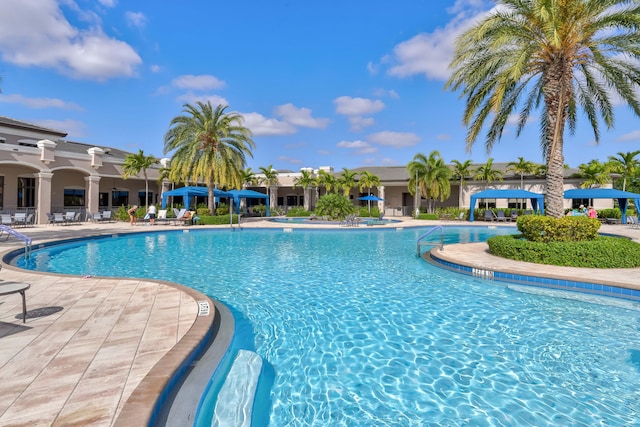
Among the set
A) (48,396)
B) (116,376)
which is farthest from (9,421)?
(116,376)

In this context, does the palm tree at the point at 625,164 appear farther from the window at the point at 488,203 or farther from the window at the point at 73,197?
the window at the point at 73,197

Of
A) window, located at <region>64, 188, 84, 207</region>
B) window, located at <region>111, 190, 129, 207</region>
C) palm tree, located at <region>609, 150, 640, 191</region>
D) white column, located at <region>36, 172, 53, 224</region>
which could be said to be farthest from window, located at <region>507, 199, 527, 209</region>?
window, located at <region>64, 188, 84, 207</region>

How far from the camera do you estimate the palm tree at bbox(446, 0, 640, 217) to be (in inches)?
374

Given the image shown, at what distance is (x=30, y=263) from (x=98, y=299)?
6.90 metres

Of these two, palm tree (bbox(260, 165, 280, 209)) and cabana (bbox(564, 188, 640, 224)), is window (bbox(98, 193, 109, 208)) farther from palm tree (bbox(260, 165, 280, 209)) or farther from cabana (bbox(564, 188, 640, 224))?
cabana (bbox(564, 188, 640, 224))

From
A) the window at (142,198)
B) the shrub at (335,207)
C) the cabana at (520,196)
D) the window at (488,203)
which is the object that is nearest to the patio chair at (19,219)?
the window at (142,198)

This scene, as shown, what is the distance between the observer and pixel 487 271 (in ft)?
28.3

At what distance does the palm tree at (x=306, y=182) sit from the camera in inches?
1441

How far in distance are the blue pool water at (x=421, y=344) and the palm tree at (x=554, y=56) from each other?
Answer: 591 centimetres

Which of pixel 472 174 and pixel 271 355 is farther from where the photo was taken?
pixel 472 174

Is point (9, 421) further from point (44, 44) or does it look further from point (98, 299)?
point (44, 44)

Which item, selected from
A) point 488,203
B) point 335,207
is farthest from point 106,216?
point 488,203

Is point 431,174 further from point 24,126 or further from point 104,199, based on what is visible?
point 24,126

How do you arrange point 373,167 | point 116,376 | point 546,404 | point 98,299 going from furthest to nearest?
point 373,167, point 98,299, point 546,404, point 116,376
